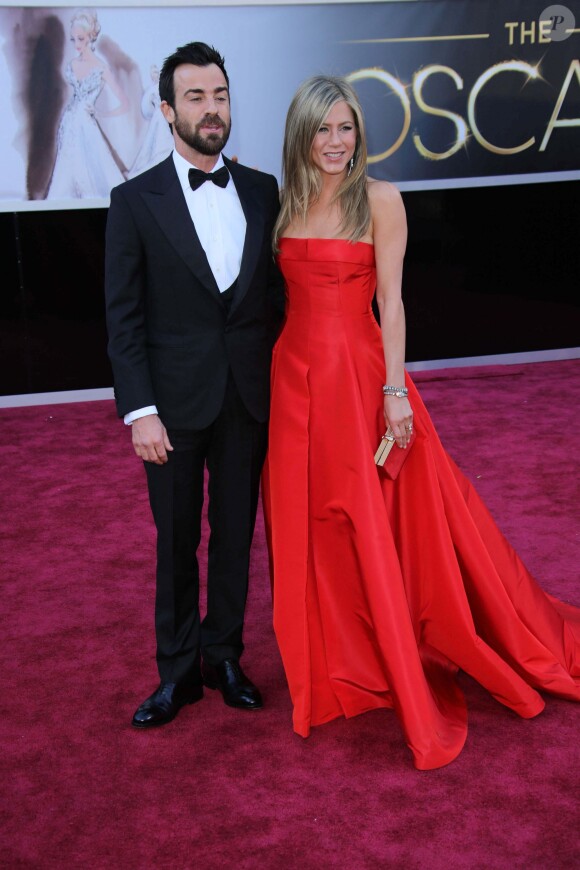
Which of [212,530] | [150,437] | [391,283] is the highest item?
[391,283]

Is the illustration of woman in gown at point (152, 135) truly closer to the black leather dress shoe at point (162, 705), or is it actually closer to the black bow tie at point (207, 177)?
the black bow tie at point (207, 177)

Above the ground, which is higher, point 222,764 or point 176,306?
point 176,306

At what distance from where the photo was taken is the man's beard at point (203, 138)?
2.37m

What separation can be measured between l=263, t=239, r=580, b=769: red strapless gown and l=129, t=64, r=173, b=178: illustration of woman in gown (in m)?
3.52

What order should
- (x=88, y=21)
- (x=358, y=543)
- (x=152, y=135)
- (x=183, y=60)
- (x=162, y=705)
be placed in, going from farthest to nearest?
(x=152, y=135) → (x=88, y=21) → (x=162, y=705) → (x=358, y=543) → (x=183, y=60)

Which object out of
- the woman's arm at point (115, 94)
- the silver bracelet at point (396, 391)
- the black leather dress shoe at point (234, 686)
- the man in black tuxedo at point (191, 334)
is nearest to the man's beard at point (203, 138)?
the man in black tuxedo at point (191, 334)

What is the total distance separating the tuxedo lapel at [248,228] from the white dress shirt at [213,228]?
0.13 feet

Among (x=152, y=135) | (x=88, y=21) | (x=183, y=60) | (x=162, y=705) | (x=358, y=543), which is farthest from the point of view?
(x=152, y=135)

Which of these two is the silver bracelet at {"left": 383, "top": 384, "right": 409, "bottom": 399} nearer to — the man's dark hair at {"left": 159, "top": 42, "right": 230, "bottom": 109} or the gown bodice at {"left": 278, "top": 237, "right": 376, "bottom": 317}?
the gown bodice at {"left": 278, "top": 237, "right": 376, "bottom": 317}

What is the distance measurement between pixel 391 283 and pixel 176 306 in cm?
52

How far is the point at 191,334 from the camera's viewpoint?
2447 millimetres

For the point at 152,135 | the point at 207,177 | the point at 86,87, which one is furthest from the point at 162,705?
the point at 86,87

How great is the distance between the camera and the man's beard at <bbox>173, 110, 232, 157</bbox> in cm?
237

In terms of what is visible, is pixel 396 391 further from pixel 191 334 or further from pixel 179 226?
pixel 179 226
